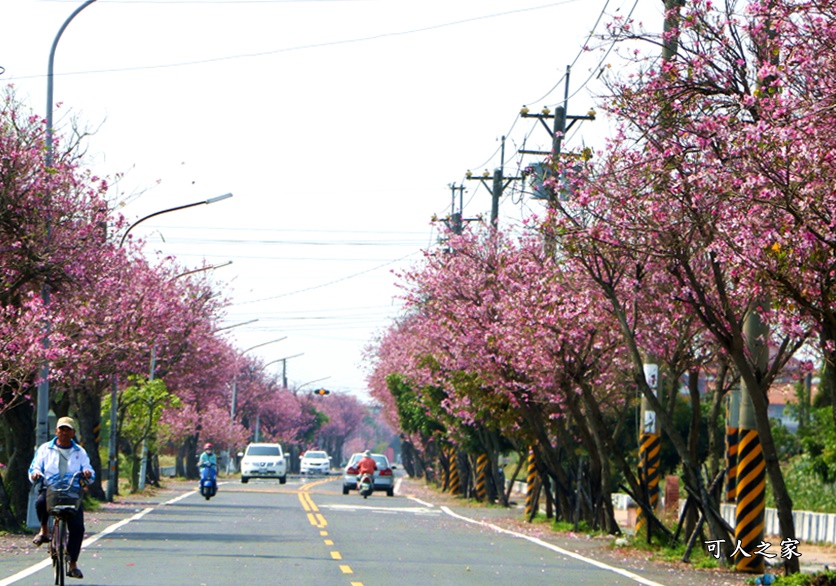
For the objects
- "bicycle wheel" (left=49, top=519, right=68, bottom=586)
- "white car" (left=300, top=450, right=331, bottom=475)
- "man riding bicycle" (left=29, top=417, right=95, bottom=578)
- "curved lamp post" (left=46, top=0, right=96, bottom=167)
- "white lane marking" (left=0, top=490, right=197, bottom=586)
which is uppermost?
"curved lamp post" (left=46, top=0, right=96, bottom=167)

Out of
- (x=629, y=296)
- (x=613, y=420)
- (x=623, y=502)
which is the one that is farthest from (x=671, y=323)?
(x=623, y=502)

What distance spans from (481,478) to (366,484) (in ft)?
15.0

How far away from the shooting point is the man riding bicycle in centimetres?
1504

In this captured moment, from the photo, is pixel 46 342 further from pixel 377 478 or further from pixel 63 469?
pixel 377 478

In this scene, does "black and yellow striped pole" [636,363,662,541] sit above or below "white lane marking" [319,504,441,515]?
above

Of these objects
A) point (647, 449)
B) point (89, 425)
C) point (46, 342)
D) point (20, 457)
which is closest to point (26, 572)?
point (46, 342)

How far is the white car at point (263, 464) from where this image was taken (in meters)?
66.1

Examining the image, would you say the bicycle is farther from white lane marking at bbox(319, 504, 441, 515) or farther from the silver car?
the silver car

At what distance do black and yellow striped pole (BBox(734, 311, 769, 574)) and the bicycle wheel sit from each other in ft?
32.3

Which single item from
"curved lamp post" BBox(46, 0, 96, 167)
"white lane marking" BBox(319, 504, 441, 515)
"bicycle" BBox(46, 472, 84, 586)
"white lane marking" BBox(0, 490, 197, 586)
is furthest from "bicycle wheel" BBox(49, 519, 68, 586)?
"white lane marking" BBox(319, 504, 441, 515)

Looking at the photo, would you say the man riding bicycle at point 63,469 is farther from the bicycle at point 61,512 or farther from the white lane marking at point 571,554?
the white lane marking at point 571,554

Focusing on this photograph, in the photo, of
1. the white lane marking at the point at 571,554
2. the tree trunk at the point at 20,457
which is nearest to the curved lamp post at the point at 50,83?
the tree trunk at the point at 20,457

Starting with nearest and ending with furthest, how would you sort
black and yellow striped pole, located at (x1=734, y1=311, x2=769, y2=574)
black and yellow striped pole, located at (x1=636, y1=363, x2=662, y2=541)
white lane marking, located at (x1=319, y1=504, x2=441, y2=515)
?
black and yellow striped pole, located at (x1=734, y1=311, x2=769, y2=574) < black and yellow striped pole, located at (x1=636, y1=363, x2=662, y2=541) < white lane marking, located at (x1=319, y1=504, x2=441, y2=515)

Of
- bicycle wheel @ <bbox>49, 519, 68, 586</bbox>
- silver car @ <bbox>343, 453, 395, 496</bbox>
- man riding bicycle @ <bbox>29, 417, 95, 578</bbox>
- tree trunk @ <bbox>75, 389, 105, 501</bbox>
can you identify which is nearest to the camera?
bicycle wheel @ <bbox>49, 519, 68, 586</bbox>
